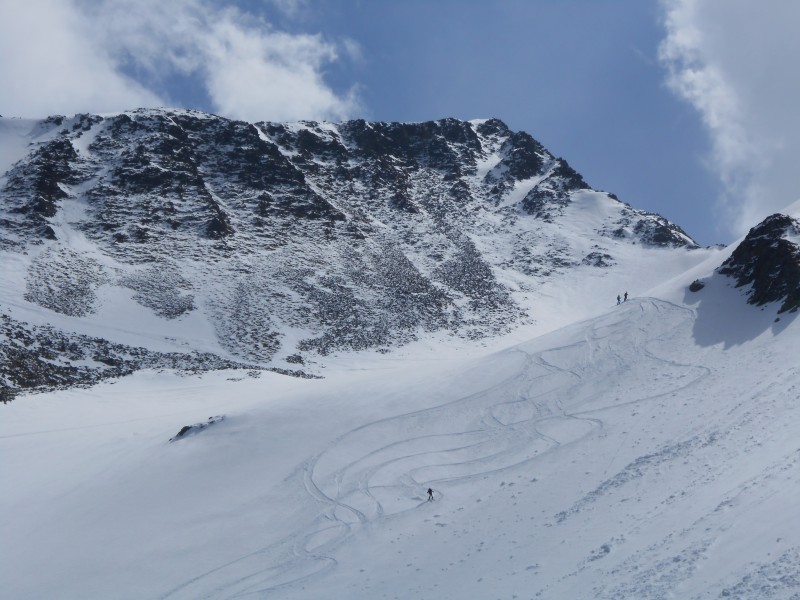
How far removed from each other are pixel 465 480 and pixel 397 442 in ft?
15.2

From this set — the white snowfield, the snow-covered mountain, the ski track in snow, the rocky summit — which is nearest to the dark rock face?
the snow-covered mountain

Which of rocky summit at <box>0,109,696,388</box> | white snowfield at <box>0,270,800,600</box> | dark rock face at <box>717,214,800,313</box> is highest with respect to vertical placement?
rocky summit at <box>0,109,696,388</box>

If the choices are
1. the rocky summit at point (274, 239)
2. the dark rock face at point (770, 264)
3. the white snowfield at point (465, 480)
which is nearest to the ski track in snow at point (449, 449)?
the white snowfield at point (465, 480)

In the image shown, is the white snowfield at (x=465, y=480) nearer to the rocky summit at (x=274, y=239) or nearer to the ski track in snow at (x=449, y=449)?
the ski track in snow at (x=449, y=449)

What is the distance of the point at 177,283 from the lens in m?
66.5

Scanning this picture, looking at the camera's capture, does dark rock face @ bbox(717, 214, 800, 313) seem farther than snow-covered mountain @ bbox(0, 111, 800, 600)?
Yes

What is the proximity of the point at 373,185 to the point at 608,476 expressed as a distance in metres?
85.6

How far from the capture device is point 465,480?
→ 24812 mm

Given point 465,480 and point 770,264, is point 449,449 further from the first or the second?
point 770,264

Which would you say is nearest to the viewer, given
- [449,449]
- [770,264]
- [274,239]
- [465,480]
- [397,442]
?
[465,480]

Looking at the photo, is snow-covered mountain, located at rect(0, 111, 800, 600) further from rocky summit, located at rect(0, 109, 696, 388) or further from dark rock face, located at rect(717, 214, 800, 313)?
rocky summit, located at rect(0, 109, 696, 388)

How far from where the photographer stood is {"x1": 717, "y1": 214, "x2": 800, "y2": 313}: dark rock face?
32.2m

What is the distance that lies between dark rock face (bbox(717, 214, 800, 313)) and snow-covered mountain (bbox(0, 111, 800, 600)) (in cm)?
16

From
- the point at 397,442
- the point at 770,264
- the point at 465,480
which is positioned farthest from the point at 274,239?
the point at 465,480
